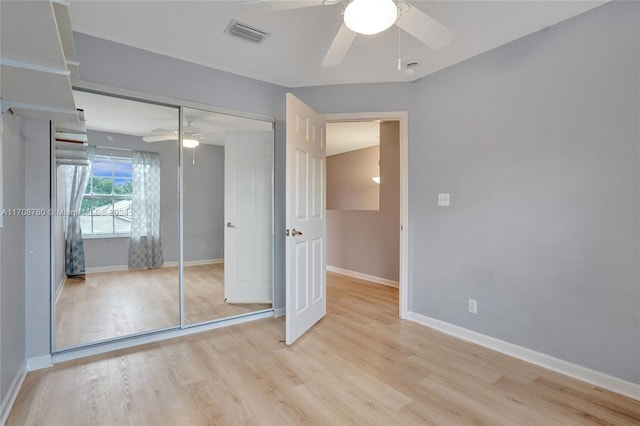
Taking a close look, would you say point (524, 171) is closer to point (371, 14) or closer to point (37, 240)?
point (371, 14)

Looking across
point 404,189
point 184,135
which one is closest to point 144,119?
point 184,135

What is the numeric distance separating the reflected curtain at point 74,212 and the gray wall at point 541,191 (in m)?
2.94

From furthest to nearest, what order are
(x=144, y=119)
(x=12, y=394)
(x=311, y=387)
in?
(x=144, y=119)
(x=311, y=387)
(x=12, y=394)

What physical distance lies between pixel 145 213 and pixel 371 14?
97.4 inches

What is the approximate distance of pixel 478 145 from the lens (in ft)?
8.77

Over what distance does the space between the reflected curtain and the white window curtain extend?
0.36 metres

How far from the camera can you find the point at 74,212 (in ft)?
8.07

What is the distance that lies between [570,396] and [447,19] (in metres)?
2.54

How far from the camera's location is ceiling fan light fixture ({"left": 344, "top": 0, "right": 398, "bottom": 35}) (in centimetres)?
140

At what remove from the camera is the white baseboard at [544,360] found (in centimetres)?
192

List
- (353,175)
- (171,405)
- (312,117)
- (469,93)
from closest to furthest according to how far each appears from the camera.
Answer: (171,405)
(469,93)
(312,117)
(353,175)

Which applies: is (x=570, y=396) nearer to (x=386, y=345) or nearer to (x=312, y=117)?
(x=386, y=345)

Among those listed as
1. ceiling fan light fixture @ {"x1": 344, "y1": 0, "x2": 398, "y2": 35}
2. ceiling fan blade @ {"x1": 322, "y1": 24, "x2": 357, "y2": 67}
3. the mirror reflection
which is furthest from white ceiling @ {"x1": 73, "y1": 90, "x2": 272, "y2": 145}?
ceiling fan light fixture @ {"x1": 344, "y1": 0, "x2": 398, "y2": 35}

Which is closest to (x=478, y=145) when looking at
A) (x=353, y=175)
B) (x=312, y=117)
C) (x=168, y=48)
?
(x=312, y=117)
